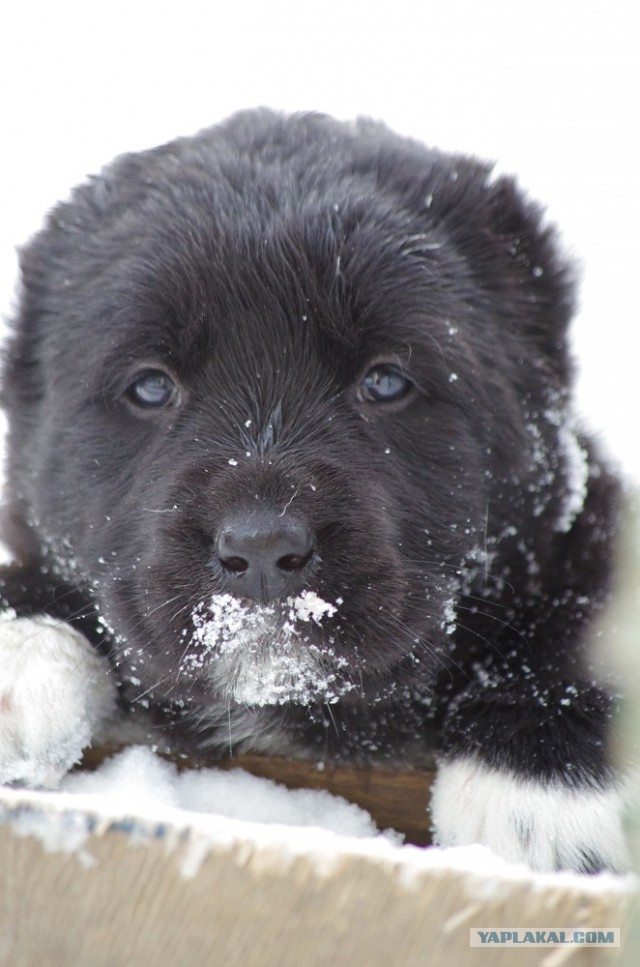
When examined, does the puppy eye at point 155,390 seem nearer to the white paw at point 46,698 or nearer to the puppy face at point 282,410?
the puppy face at point 282,410

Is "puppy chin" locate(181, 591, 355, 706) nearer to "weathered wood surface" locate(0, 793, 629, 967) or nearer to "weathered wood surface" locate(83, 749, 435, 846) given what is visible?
"weathered wood surface" locate(83, 749, 435, 846)

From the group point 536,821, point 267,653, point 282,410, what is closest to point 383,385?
point 282,410

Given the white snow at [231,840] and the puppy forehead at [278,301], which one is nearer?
the white snow at [231,840]

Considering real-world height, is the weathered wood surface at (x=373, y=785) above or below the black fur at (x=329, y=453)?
below

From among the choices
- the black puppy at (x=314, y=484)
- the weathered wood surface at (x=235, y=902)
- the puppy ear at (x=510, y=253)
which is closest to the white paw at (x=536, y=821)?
the black puppy at (x=314, y=484)

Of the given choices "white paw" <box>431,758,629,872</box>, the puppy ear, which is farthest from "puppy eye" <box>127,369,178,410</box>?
"white paw" <box>431,758,629,872</box>

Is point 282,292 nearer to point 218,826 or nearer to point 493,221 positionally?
point 493,221

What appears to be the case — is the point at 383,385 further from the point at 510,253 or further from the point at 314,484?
the point at 510,253

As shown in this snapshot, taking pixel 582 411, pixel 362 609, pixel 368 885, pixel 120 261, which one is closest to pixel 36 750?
pixel 362 609
